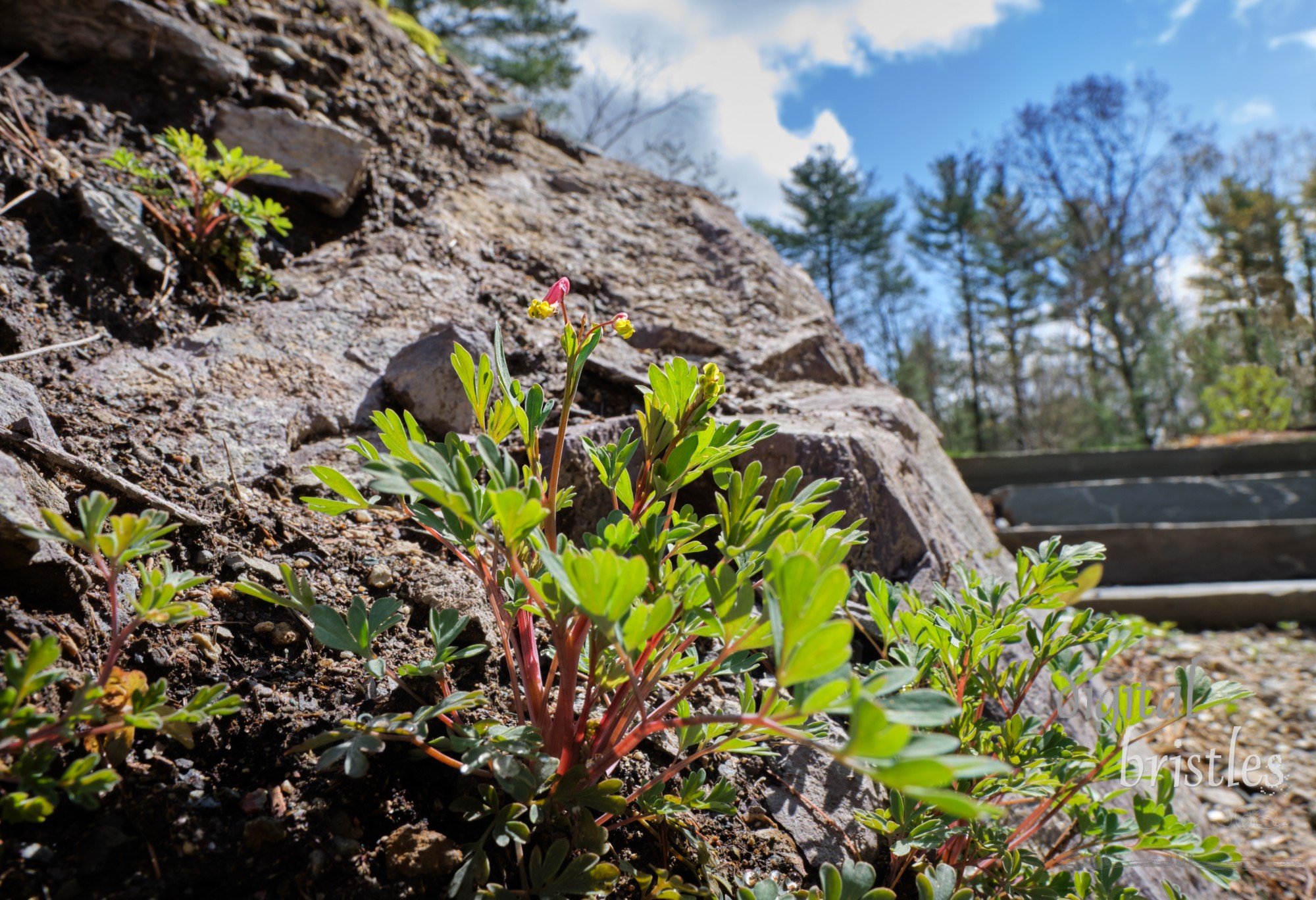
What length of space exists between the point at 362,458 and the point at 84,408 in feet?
1.65

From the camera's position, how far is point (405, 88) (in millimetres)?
3047

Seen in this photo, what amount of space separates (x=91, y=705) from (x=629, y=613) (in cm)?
54

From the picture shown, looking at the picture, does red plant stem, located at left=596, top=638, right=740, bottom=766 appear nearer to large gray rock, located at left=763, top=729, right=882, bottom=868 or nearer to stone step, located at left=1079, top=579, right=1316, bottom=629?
large gray rock, located at left=763, top=729, right=882, bottom=868

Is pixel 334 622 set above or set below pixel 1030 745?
above

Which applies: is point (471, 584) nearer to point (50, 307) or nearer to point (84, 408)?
point (84, 408)

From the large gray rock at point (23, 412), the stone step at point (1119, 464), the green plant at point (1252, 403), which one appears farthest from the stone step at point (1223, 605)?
the green plant at point (1252, 403)

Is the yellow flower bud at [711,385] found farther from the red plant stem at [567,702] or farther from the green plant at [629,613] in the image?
the red plant stem at [567,702]

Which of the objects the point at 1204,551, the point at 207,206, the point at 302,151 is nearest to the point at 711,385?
the point at 207,206

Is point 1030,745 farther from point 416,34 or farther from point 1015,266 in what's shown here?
point 1015,266

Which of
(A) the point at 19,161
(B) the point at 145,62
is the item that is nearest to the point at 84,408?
(A) the point at 19,161

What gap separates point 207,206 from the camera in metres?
1.85

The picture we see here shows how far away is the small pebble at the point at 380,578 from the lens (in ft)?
3.95

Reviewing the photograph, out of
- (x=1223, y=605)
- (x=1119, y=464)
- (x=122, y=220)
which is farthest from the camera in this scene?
(x=1119, y=464)

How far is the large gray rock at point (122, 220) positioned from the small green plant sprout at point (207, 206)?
0.15 ft
